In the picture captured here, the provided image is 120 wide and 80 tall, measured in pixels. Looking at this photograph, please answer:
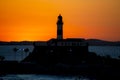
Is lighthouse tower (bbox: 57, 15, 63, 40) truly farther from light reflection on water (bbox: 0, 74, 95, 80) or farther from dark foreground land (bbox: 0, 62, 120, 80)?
light reflection on water (bbox: 0, 74, 95, 80)

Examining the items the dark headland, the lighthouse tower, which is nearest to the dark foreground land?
the dark headland

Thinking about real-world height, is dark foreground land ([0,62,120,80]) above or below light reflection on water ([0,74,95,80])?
above

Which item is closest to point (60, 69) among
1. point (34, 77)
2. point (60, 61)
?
point (60, 61)

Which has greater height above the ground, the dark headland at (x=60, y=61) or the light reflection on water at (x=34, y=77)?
the dark headland at (x=60, y=61)

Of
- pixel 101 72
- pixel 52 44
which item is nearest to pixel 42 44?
pixel 52 44

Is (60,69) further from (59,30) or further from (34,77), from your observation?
(59,30)

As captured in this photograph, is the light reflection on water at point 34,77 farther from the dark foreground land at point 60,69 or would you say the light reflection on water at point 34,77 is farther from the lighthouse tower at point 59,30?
the lighthouse tower at point 59,30

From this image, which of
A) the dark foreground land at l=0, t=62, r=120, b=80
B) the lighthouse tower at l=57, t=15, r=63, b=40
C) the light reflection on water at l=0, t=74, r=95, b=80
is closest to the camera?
the light reflection on water at l=0, t=74, r=95, b=80

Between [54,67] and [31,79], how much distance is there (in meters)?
7.84

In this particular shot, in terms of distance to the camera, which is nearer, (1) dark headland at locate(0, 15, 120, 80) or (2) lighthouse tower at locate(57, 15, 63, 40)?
(1) dark headland at locate(0, 15, 120, 80)

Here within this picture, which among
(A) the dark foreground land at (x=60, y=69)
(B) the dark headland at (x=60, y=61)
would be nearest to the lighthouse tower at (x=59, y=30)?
(B) the dark headland at (x=60, y=61)

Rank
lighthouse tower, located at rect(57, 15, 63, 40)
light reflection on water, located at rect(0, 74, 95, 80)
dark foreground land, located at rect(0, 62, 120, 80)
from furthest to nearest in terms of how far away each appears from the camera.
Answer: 1. lighthouse tower, located at rect(57, 15, 63, 40)
2. dark foreground land, located at rect(0, 62, 120, 80)
3. light reflection on water, located at rect(0, 74, 95, 80)

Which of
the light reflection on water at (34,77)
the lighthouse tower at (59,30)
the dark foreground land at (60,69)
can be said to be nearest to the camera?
the light reflection on water at (34,77)

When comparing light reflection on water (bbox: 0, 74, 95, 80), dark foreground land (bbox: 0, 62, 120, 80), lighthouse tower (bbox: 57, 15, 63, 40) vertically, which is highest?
lighthouse tower (bbox: 57, 15, 63, 40)
